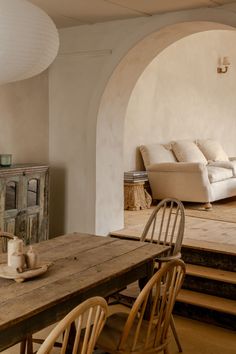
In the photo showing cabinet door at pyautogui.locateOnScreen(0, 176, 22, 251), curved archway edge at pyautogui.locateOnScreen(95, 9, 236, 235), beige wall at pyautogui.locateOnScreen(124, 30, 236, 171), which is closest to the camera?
curved archway edge at pyautogui.locateOnScreen(95, 9, 236, 235)

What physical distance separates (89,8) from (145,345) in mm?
2817

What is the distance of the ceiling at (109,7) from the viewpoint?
3.93m

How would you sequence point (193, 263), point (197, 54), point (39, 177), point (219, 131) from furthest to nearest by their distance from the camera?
1. point (219, 131)
2. point (197, 54)
3. point (39, 177)
4. point (193, 263)

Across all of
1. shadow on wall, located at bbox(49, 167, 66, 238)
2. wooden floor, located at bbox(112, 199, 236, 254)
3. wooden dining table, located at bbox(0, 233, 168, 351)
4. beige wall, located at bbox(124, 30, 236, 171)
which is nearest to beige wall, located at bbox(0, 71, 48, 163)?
shadow on wall, located at bbox(49, 167, 66, 238)

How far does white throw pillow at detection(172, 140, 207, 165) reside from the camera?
23.2 feet

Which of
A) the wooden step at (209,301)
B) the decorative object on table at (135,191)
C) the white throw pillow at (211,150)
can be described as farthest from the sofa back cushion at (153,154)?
the wooden step at (209,301)

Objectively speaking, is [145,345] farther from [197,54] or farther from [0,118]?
[197,54]

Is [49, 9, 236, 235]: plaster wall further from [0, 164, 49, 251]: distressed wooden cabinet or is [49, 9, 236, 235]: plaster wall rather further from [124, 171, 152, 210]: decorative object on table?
[124, 171, 152, 210]: decorative object on table

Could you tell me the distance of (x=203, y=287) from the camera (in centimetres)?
429

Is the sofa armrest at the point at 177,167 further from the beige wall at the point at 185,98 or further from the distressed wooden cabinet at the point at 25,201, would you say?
Answer: the distressed wooden cabinet at the point at 25,201

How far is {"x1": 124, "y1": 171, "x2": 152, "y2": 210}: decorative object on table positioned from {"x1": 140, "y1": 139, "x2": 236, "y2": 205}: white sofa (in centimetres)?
23

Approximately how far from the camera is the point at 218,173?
6621 millimetres

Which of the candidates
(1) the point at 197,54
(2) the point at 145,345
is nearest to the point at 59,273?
(2) the point at 145,345

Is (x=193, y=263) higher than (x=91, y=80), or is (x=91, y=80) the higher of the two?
(x=91, y=80)
